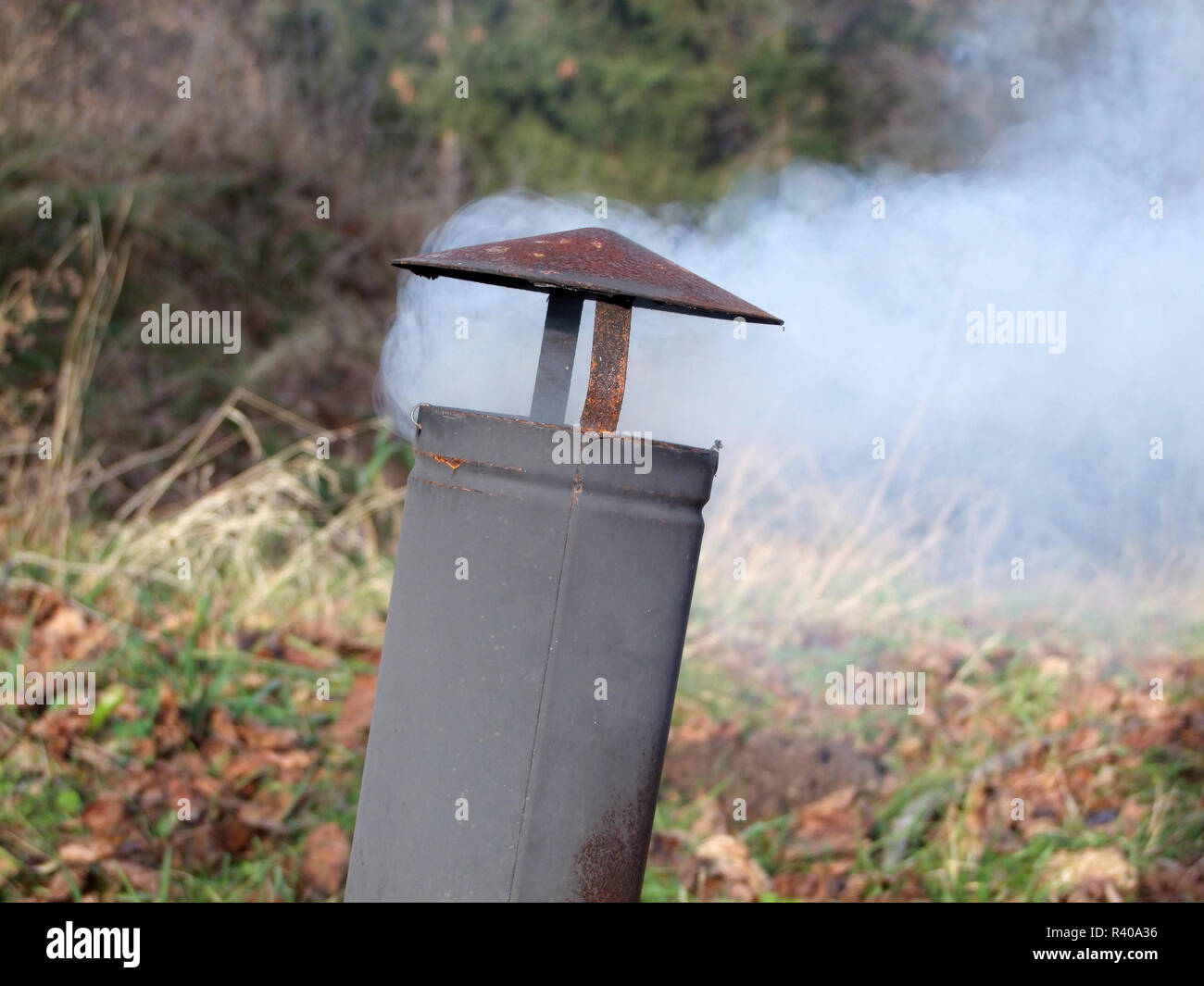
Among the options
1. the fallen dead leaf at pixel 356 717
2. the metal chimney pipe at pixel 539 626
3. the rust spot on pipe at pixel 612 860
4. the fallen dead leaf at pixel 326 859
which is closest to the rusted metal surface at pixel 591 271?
the metal chimney pipe at pixel 539 626

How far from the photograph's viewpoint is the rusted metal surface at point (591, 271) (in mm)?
2018

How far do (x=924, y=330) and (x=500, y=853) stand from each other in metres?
3.64

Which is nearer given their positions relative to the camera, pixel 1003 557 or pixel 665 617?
pixel 665 617

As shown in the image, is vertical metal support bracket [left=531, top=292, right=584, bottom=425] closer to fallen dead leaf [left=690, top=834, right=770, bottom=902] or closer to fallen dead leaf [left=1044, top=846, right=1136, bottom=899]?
fallen dead leaf [left=690, top=834, right=770, bottom=902]

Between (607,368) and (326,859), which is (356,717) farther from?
(607,368)

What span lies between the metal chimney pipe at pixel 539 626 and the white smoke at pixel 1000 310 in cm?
270

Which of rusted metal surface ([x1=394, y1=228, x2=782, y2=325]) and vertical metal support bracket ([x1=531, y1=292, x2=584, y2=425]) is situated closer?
rusted metal surface ([x1=394, y1=228, x2=782, y2=325])

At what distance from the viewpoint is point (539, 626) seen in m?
2.01

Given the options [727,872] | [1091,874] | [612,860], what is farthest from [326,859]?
[1091,874]

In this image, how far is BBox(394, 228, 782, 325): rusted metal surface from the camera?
2.02 m

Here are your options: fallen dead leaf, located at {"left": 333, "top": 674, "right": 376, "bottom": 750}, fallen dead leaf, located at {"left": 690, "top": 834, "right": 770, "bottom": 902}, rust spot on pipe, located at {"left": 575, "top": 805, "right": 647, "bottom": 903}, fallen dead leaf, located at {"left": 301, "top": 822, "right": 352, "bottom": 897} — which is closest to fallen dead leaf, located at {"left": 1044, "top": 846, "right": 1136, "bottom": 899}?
fallen dead leaf, located at {"left": 690, "top": 834, "right": 770, "bottom": 902}

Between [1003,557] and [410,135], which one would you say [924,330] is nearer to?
[1003,557]

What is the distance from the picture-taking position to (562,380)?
2.18m

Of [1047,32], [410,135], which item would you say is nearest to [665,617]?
[1047,32]
